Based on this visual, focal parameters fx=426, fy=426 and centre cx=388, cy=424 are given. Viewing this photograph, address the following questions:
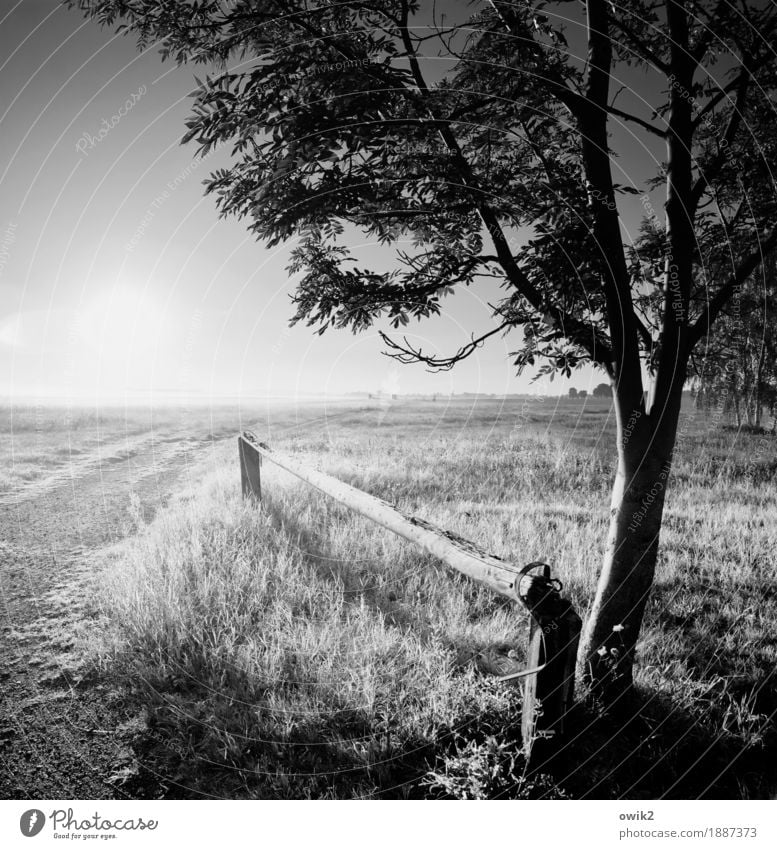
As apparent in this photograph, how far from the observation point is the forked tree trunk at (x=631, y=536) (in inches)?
128

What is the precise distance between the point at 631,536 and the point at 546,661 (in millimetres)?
1471

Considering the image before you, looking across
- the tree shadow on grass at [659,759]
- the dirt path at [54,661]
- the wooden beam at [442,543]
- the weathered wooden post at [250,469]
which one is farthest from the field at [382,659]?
the wooden beam at [442,543]

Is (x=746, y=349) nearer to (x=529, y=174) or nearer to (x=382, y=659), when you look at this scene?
(x=529, y=174)

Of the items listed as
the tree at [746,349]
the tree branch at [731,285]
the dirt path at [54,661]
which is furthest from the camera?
the tree at [746,349]

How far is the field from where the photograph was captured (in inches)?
101

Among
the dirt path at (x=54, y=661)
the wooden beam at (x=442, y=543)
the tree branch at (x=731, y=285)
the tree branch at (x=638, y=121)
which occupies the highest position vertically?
the tree branch at (x=638, y=121)

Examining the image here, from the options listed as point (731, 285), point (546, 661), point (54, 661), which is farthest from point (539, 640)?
point (54, 661)

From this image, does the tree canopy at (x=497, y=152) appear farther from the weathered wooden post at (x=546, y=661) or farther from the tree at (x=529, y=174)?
the weathered wooden post at (x=546, y=661)

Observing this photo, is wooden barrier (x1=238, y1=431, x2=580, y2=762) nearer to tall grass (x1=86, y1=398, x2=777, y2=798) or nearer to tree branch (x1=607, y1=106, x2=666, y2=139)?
tall grass (x1=86, y1=398, x2=777, y2=798)
